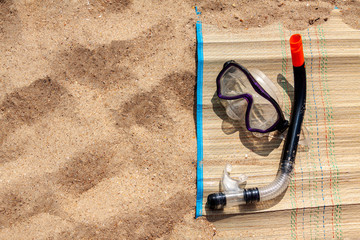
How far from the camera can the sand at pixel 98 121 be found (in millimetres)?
1477

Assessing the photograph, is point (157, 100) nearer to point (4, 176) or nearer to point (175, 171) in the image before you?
point (175, 171)

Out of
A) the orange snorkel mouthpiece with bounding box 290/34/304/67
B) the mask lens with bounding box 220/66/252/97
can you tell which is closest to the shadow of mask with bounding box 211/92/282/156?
the mask lens with bounding box 220/66/252/97

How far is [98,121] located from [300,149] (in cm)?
106

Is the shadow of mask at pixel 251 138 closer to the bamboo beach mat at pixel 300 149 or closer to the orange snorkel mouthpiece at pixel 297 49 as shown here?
the bamboo beach mat at pixel 300 149

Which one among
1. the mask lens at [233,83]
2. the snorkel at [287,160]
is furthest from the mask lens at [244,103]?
the snorkel at [287,160]

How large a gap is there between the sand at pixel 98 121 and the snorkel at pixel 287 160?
165mm

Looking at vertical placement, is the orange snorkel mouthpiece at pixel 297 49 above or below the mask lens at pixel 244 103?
above

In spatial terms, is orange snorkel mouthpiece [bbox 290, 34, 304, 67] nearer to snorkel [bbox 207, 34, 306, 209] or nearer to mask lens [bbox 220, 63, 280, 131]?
snorkel [bbox 207, 34, 306, 209]

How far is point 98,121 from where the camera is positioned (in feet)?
5.00

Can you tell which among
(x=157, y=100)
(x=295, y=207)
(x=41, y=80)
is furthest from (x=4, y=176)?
(x=295, y=207)

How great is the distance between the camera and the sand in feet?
4.84

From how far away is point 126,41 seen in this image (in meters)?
1.58

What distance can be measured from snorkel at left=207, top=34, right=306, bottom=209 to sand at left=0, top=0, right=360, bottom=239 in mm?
165

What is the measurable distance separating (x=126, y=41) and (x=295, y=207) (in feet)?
4.02
